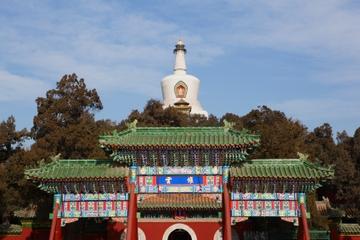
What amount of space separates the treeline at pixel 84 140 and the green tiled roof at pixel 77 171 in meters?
5.51

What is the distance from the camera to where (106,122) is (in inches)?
1496

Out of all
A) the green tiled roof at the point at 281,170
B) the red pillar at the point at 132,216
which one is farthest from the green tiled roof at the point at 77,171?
the green tiled roof at the point at 281,170

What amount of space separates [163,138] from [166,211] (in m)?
8.37

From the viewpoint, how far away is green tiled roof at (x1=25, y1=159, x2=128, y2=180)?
736 inches

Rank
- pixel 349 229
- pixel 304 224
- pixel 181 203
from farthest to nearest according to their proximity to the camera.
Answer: pixel 181 203, pixel 349 229, pixel 304 224

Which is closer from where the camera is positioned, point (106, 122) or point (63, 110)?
point (63, 110)

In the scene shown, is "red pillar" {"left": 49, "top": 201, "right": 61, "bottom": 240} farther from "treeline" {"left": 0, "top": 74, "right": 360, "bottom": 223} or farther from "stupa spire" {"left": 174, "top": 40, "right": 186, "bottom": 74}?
"stupa spire" {"left": 174, "top": 40, "right": 186, "bottom": 74}

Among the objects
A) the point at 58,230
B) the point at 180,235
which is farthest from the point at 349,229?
the point at 58,230

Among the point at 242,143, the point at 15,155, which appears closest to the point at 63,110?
the point at 15,155

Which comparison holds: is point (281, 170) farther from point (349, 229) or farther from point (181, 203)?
point (349, 229)

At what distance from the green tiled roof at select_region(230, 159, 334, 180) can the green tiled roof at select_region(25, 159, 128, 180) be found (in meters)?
4.47

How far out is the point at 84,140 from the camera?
30.2m

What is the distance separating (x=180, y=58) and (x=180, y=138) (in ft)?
137

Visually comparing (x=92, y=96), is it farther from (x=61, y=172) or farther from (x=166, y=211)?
(x=61, y=172)
